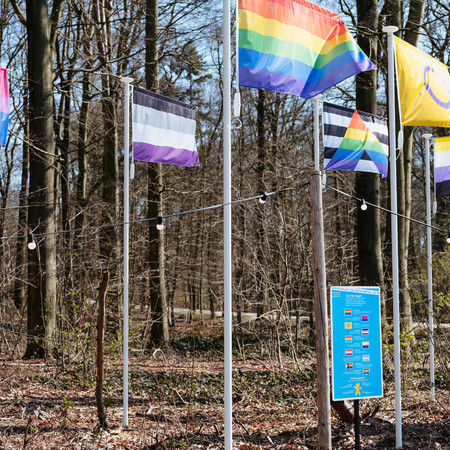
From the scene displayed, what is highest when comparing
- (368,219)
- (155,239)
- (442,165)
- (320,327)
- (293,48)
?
(293,48)

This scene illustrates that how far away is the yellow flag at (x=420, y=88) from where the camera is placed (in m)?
8.31

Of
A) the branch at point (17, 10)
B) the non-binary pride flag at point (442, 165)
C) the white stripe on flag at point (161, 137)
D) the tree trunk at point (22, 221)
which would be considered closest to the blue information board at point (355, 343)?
the white stripe on flag at point (161, 137)

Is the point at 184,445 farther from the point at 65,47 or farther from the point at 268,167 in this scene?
the point at 65,47

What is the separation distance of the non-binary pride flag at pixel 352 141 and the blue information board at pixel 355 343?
7.84ft

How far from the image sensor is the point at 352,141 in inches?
341

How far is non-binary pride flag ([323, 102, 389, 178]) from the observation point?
27.6 ft

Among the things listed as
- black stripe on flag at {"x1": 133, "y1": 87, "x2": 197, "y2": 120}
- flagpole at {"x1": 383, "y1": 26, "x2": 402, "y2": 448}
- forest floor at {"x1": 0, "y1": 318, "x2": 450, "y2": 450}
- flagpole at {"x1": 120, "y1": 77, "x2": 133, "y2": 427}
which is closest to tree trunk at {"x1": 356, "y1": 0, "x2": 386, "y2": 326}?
forest floor at {"x1": 0, "y1": 318, "x2": 450, "y2": 450}

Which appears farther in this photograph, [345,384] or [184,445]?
[184,445]

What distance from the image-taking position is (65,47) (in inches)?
774

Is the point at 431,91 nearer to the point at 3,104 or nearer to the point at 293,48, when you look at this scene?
the point at 293,48

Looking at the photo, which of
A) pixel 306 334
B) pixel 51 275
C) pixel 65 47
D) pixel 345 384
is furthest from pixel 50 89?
pixel 306 334

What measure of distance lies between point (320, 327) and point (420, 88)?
414 centimetres

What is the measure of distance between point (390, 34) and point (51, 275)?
8584 millimetres

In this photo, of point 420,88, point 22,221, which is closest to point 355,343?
point 420,88
